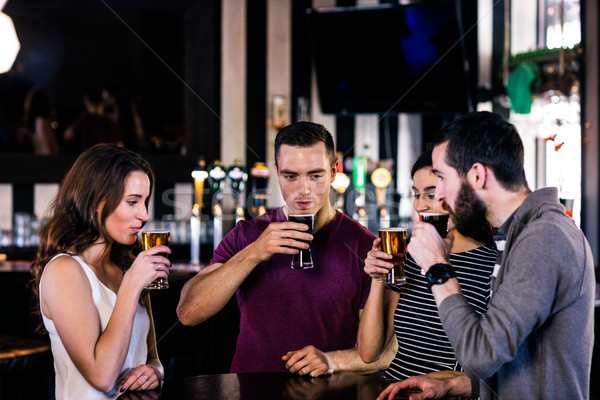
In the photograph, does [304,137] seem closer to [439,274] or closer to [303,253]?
[303,253]

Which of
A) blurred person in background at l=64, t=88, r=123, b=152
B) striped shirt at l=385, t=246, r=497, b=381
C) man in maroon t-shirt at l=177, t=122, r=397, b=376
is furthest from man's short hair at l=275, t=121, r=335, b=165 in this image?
blurred person in background at l=64, t=88, r=123, b=152

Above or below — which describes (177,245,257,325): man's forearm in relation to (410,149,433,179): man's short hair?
below

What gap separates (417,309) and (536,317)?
69cm

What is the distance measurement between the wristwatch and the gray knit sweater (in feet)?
0.20

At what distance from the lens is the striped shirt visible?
6.91 feet

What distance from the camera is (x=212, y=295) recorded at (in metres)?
2.40

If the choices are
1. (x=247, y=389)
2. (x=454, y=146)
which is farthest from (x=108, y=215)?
(x=454, y=146)

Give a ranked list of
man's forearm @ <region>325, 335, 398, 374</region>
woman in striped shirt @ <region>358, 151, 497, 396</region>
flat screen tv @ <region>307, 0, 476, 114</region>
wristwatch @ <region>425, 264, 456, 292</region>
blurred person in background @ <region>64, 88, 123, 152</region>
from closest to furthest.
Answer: wristwatch @ <region>425, 264, 456, 292</region> → woman in striped shirt @ <region>358, 151, 497, 396</region> → man's forearm @ <region>325, 335, 398, 374</region> → flat screen tv @ <region>307, 0, 476, 114</region> → blurred person in background @ <region>64, 88, 123, 152</region>

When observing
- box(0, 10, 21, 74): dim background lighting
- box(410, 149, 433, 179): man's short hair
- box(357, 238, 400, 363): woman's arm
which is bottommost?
box(357, 238, 400, 363): woman's arm

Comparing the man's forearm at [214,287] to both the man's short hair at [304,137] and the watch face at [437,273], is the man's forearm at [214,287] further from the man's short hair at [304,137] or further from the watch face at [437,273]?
the watch face at [437,273]

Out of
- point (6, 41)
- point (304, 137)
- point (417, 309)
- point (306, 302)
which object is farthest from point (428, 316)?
point (6, 41)

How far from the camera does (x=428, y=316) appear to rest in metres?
2.16

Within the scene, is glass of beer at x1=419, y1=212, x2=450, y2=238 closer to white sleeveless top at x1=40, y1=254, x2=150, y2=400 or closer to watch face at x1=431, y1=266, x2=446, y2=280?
watch face at x1=431, y1=266, x2=446, y2=280

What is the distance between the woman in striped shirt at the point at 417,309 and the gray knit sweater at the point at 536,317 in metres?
0.41
